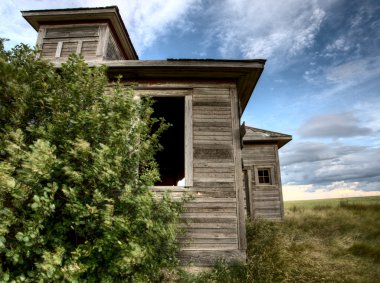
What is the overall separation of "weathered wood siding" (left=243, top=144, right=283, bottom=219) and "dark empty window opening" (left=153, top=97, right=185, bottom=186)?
366cm

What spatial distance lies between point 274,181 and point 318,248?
5.77 meters

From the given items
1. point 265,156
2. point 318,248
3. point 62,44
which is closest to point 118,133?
point 318,248

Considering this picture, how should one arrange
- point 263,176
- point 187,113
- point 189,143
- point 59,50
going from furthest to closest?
1. point 263,176
2. point 59,50
3. point 187,113
4. point 189,143

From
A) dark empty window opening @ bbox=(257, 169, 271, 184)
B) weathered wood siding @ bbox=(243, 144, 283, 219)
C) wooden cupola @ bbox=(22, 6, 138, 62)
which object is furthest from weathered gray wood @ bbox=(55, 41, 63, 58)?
dark empty window opening @ bbox=(257, 169, 271, 184)

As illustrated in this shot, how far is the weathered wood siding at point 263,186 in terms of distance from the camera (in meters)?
11.7

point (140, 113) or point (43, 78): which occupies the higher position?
point (43, 78)

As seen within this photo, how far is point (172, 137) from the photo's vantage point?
10602 mm

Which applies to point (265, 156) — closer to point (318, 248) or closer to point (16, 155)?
point (318, 248)

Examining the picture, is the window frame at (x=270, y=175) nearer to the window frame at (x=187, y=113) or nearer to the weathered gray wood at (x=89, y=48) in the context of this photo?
the window frame at (x=187, y=113)

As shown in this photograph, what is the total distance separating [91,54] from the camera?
861 cm

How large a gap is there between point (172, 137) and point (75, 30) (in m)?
5.67

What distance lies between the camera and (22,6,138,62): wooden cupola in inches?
338

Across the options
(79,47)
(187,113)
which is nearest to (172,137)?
(187,113)

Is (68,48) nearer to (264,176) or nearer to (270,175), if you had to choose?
(264,176)
